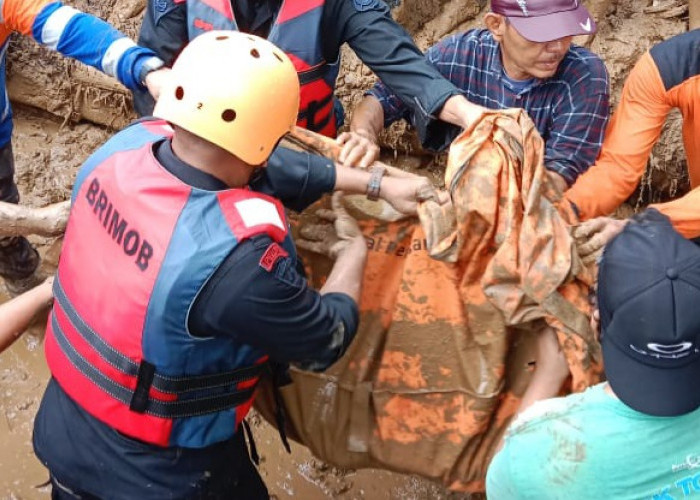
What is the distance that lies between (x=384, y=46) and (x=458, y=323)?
1.00m

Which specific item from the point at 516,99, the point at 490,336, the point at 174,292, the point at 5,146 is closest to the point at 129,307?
the point at 174,292

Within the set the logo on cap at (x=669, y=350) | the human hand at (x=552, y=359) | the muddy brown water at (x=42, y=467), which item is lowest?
the muddy brown water at (x=42, y=467)

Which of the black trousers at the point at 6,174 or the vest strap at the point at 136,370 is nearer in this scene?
the vest strap at the point at 136,370

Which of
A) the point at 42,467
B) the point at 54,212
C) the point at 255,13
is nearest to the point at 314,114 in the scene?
the point at 255,13

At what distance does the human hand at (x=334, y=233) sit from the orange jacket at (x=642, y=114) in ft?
2.44

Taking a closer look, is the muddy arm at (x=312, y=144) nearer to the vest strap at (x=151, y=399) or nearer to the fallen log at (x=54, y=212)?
the fallen log at (x=54, y=212)

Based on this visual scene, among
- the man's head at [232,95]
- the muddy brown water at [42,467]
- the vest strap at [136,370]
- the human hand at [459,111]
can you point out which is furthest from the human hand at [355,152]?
the muddy brown water at [42,467]

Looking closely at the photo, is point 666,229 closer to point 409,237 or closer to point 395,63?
point 409,237

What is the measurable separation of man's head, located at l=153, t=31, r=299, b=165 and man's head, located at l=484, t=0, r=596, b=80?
1.07 m

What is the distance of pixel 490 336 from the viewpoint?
2.16 meters

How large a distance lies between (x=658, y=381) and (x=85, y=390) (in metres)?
1.28

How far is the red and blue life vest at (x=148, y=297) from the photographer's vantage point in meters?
1.71

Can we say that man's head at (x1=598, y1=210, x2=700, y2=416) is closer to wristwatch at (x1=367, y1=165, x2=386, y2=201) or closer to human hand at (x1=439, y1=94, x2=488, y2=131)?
wristwatch at (x1=367, y1=165, x2=386, y2=201)

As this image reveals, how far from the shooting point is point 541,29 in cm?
257
